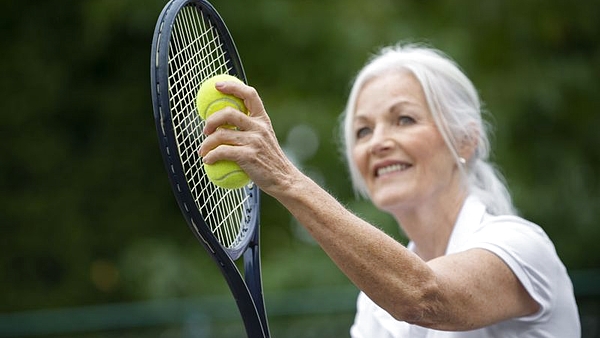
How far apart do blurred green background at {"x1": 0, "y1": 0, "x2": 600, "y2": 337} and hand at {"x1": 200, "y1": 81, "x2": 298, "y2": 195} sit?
407 cm

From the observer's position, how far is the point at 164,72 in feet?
6.87

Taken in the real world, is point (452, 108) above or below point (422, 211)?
above

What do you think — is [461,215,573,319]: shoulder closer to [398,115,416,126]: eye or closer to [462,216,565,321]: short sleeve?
[462,216,565,321]: short sleeve

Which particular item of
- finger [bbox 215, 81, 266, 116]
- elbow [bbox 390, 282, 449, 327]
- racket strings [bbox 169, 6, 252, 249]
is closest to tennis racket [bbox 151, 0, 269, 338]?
racket strings [bbox 169, 6, 252, 249]

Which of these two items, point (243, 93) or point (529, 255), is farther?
point (529, 255)

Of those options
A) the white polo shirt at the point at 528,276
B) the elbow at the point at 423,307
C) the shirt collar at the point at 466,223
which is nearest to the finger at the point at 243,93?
the elbow at the point at 423,307

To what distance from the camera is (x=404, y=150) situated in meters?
2.88

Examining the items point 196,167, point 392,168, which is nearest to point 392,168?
point 392,168

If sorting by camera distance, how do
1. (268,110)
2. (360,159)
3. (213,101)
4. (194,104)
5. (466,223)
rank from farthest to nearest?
(268,110)
(360,159)
(466,223)
(194,104)
(213,101)

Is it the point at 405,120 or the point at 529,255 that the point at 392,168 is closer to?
the point at 405,120

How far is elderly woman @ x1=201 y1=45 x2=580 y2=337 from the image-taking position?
6.82ft

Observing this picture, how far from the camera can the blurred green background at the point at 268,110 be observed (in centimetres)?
673

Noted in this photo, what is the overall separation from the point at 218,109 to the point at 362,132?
0.93 metres

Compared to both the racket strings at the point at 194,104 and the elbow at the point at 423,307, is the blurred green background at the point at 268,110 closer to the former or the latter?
the racket strings at the point at 194,104
